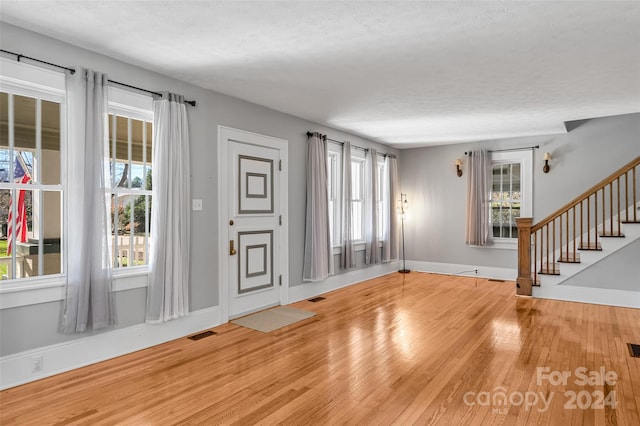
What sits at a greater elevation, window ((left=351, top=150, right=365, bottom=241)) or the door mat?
window ((left=351, top=150, right=365, bottom=241))

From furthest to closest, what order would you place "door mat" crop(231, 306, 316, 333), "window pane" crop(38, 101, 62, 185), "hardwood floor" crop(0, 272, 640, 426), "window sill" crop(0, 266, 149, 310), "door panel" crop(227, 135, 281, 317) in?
"door panel" crop(227, 135, 281, 317), "door mat" crop(231, 306, 316, 333), "window pane" crop(38, 101, 62, 185), "window sill" crop(0, 266, 149, 310), "hardwood floor" crop(0, 272, 640, 426)

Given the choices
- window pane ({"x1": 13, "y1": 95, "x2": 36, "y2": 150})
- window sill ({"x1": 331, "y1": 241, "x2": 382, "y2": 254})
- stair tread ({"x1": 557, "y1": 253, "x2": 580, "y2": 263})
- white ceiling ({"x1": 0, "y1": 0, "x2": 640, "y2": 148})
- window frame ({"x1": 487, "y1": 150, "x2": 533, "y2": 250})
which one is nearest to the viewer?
white ceiling ({"x1": 0, "y1": 0, "x2": 640, "y2": 148})

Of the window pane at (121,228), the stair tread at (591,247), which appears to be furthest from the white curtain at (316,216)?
the stair tread at (591,247)

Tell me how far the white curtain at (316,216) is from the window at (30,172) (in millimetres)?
3056

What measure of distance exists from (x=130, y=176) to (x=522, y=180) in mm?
6211

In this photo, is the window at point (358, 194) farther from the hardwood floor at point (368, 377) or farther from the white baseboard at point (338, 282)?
the hardwood floor at point (368, 377)

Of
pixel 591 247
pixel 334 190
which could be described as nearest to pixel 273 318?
pixel 334 190

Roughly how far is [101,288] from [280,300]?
2404 mm

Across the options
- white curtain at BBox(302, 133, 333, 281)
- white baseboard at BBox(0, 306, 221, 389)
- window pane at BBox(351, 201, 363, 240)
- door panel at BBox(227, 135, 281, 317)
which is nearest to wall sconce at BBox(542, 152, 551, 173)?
window pane at BBox(351, 201, 363, 240)

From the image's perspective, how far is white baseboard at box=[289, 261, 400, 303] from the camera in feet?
17.6

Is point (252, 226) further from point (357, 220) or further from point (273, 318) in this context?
point (357, 220)

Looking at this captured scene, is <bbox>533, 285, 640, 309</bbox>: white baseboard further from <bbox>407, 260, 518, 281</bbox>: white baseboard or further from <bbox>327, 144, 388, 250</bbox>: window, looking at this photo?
<bbox>327, 144, 388, 250</bbox>: window

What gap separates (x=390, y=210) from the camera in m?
7.30

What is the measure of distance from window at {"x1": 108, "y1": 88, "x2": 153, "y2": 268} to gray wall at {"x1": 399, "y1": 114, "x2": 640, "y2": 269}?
5560 millimetres
